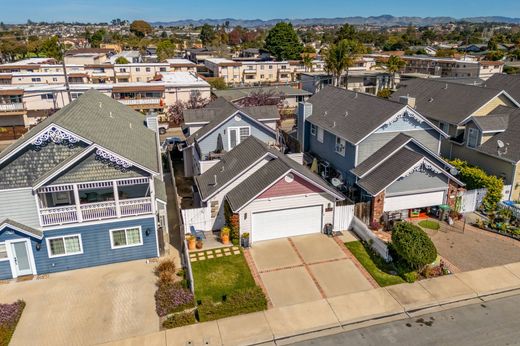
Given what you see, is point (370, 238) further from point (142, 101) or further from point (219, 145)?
point (142, 101)

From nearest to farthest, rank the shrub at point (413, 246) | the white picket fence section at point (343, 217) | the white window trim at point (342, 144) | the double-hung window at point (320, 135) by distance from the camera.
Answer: the shrub at point (413, 246), the white picket fence section at point (343, 217), the white window trim at point (342, 144), the double-hung window at point (320, 135)

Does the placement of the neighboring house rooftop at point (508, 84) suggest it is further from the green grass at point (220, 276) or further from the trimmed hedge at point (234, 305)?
the trimmed hedge at point (234, 305)

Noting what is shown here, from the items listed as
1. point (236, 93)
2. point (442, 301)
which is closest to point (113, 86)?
point (236, 93)

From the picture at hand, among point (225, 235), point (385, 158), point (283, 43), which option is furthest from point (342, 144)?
point (283, 43)

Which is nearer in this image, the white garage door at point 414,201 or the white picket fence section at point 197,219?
the white picket fence section at point 197,219

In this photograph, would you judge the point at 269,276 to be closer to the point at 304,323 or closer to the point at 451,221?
the point at 304,323

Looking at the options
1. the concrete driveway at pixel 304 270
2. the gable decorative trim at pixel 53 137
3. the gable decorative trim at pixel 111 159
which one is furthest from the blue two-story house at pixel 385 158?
the gable decorative trim at pixel 53 137
